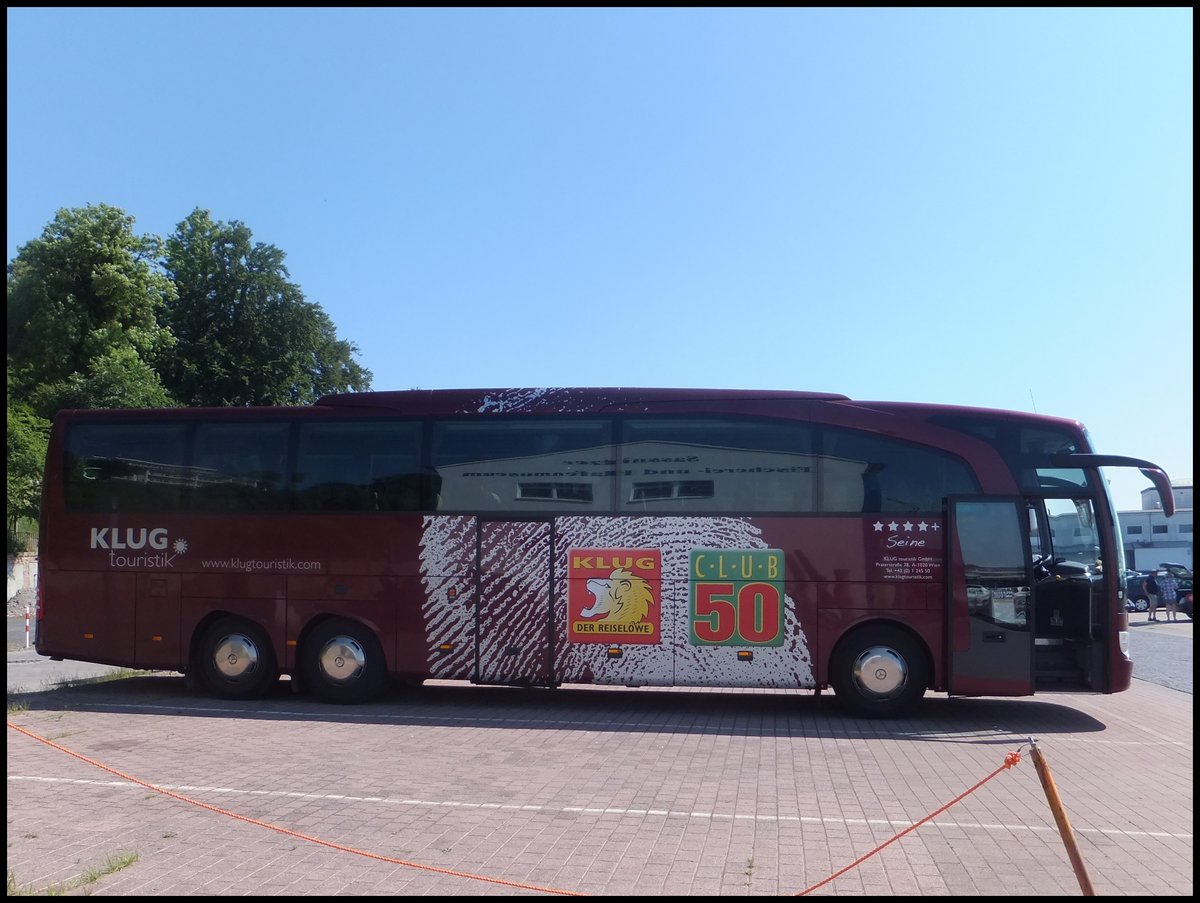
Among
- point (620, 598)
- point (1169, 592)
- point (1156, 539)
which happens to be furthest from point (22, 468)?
point (1156, 539)

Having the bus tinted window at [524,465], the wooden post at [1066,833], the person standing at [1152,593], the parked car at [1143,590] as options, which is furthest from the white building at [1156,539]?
the wooden post at [1066,833]

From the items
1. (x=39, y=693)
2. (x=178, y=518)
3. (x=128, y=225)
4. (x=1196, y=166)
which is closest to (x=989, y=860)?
(x=1196, y=166)

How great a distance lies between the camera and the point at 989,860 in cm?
620

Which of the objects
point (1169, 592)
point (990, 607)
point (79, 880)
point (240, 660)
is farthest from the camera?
point (1169, 592)

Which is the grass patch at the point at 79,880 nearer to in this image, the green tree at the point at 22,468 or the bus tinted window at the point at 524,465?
the bus tinted window at the point at 524,465

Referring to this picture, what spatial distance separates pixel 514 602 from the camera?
496 inches

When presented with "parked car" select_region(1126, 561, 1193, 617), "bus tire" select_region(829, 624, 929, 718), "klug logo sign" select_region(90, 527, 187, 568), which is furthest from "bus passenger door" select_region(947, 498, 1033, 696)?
"parked car" select_region(1126, 561, 1193, 617)

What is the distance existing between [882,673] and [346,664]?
6567 millimetres

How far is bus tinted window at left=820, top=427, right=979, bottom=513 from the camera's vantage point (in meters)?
11.9

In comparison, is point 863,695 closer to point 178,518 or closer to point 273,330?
point 178,518

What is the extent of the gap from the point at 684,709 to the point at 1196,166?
9.09 m

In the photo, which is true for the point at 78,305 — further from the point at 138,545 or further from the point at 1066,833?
the point at 1066,833

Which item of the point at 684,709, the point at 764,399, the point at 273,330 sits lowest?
the point at 684,709

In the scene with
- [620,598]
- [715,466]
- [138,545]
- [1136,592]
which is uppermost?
[715,466]
